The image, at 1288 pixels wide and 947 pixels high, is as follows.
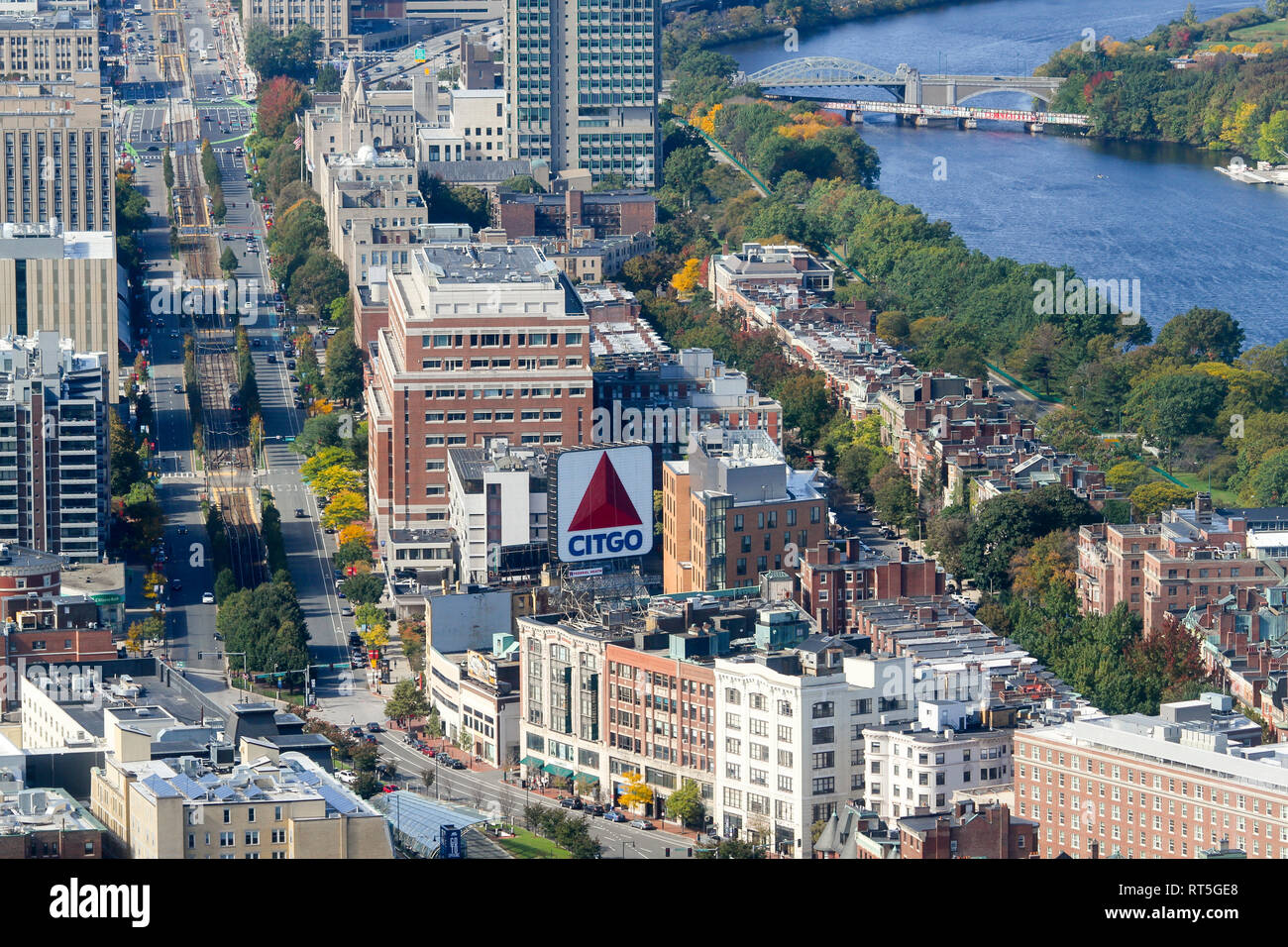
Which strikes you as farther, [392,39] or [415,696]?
[392,39]

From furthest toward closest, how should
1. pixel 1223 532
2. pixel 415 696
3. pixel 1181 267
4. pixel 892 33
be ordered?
pixel 892 33, pixel 1181 267, pixel 1223 532, pixel 415 696

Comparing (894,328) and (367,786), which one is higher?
(894,328)

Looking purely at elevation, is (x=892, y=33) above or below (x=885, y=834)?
above

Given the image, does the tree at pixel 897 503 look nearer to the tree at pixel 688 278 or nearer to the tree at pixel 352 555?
the tree at pixel 352 555

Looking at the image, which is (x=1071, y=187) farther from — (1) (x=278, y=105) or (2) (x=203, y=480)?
(2) (x=203, y=480)

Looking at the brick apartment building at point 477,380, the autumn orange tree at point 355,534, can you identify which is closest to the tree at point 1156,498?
the brick apartment building at point 477,380

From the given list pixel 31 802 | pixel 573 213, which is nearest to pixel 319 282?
pixel 573 213

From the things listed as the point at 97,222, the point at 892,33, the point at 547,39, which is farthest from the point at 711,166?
the point at 892,33

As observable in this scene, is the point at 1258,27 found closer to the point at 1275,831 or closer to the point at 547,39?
the point at 547,39
